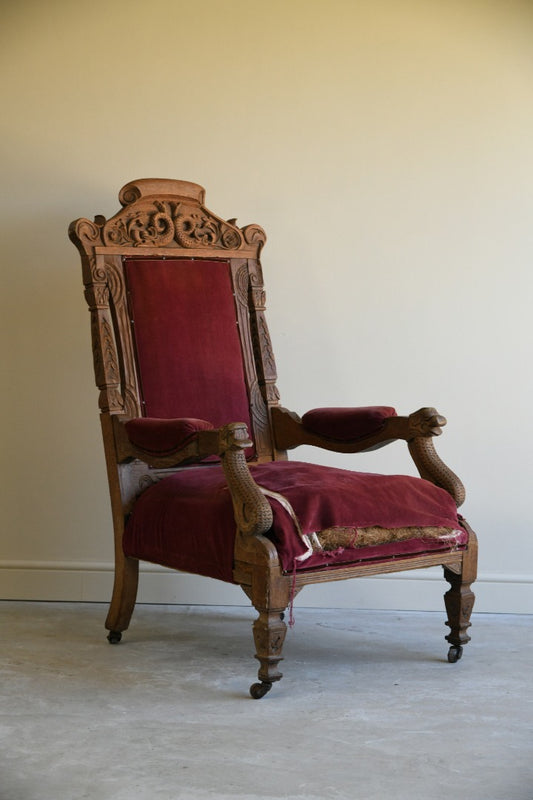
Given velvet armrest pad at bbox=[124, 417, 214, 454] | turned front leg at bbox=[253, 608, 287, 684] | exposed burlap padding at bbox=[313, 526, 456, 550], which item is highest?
velvet armrest pad at bbox=[124, 417, 214, 454]

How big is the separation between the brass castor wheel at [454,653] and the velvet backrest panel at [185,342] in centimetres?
95

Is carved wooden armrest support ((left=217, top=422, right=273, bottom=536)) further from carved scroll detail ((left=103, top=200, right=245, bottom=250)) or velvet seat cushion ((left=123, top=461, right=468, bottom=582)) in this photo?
carved scroll detail ((left=103, top=200, right=245, bottom=250))

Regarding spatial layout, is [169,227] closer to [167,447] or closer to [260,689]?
[167,447]

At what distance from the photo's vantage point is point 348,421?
283cm

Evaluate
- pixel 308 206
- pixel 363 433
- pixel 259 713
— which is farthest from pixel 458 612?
pixel 308 206

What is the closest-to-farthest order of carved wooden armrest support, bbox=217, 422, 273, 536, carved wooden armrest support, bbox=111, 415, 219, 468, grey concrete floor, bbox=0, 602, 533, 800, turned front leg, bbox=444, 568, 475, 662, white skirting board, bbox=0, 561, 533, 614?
grey concrete floor, bbox=0, 602, 533, 800
carved wooden armrest support, bbox=217, 422, 273, 536
carved wooden armrest support, bbox=111, 415, 219, 468
turned front leg, bbox=444, 568, 475, 662
white skirting board, bbox=0, 561, 533, 614

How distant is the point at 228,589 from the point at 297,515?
4.09 ft

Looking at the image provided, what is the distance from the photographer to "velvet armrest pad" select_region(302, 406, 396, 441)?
278cm

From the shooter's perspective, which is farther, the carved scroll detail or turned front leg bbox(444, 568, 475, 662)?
the carved scroll detail

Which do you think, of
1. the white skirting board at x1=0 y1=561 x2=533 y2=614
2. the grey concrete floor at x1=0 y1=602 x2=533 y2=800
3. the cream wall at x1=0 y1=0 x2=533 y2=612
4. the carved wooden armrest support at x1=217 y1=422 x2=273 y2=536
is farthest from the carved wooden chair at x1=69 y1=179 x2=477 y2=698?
the white skirting board at x1=0 y1=561 x2=533 y2=614

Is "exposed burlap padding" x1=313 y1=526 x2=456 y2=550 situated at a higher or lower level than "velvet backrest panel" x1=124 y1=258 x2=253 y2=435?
Result: lower

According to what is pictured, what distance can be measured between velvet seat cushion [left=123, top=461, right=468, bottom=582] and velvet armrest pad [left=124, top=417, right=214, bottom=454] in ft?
0.47

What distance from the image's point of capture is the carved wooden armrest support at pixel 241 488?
7.52 ft

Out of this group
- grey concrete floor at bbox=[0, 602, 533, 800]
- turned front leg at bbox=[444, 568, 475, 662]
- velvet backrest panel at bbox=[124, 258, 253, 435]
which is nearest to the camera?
grey concrete floor at bbox=[0, 602, 533, 800]
